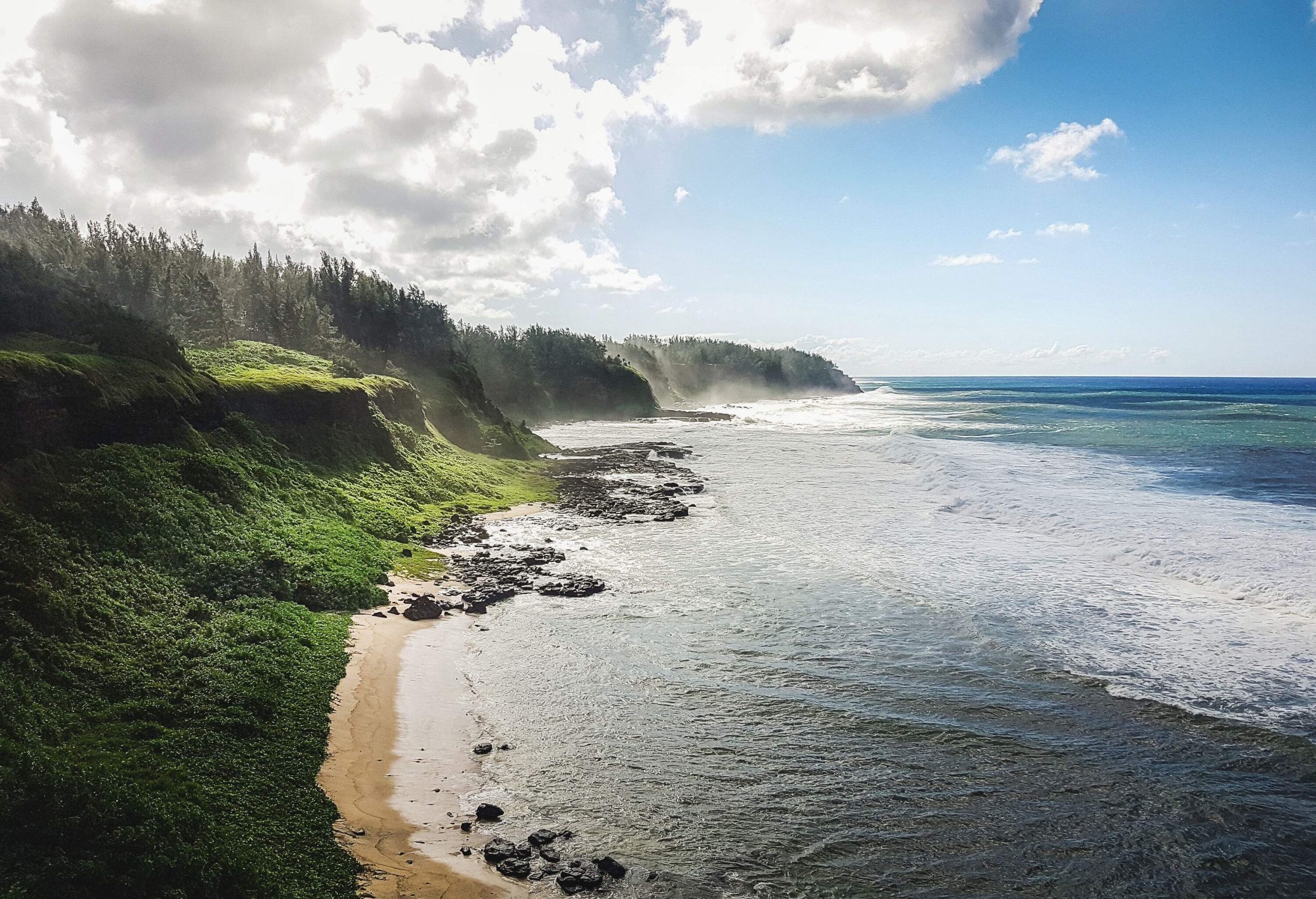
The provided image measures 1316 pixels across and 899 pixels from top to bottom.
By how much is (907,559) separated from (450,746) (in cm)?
2096

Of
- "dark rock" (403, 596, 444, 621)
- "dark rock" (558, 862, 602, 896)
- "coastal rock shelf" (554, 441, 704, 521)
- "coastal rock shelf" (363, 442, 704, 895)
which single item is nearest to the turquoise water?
"coastal rock shelf" (554, 441, 704, 521)

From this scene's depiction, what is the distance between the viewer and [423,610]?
74.0 ft

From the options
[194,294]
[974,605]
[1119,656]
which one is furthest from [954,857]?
[194,294]

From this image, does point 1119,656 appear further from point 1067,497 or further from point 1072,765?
point 1067,497

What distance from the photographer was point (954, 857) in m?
11.3

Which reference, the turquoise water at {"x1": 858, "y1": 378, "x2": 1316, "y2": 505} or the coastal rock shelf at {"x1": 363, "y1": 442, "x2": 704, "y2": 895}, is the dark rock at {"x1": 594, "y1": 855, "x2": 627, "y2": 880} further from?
the turquoise water at {"x1": 858, "y1": 378, "x2": 1316, "y2": 505}

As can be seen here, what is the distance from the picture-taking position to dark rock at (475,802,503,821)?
1226 centimetres

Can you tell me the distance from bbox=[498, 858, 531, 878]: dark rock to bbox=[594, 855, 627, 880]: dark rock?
1049 millimetres

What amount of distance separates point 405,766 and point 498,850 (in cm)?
361

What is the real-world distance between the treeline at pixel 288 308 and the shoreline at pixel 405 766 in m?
32.7

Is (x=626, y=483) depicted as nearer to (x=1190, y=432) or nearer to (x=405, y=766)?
(x=405, y=766)

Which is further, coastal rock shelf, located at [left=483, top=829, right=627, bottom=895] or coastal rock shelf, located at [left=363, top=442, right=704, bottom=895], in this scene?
coastal rock shelf, located at [left=363, top=442, right=704, bottom=895]

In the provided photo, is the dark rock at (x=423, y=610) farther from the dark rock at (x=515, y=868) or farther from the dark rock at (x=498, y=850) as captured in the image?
the dark rock at (x=515, y=868)

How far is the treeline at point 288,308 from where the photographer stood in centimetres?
4878
